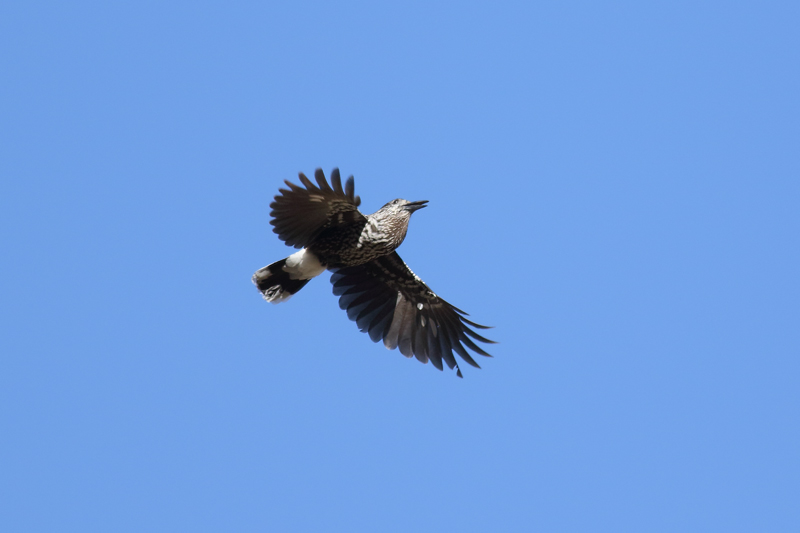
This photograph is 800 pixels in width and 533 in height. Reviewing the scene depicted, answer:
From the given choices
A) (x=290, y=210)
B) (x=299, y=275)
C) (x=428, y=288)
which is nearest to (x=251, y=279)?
(x=299, y=275)

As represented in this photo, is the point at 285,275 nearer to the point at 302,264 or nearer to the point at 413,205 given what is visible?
the point at 302,264

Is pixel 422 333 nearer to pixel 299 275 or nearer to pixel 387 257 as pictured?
pixel 387 257

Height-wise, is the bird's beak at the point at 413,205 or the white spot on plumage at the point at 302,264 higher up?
the bird's beak at the point at 413,205

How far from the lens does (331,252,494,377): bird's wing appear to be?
38.4 ft

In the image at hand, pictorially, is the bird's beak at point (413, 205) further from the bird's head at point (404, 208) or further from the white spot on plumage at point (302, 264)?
the white spot on plumage at point (302, 264)

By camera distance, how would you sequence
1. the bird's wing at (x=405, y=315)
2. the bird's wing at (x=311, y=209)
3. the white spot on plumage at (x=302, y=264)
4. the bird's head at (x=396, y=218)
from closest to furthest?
the bird's wing at (x=311, y=209) < the bird's head at (x=396, y=218) < the white spot on plumage at (x=302, y=264) < the bird's wing at (x=405, y=315)

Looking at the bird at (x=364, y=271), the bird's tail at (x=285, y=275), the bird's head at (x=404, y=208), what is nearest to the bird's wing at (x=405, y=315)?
the bird at (x=364, y=271)

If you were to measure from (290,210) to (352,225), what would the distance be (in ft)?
2.55

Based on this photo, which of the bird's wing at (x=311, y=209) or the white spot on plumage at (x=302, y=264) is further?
the white spot on plumage at (x=302, y=264)

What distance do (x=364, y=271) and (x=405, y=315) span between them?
0.79 meters

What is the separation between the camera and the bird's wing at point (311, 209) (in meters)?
9.41

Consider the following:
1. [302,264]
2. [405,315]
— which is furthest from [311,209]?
[405,315]

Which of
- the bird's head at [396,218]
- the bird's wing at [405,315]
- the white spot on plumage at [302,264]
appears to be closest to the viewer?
the bird's head at [396,218]

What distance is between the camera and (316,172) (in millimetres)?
9266
